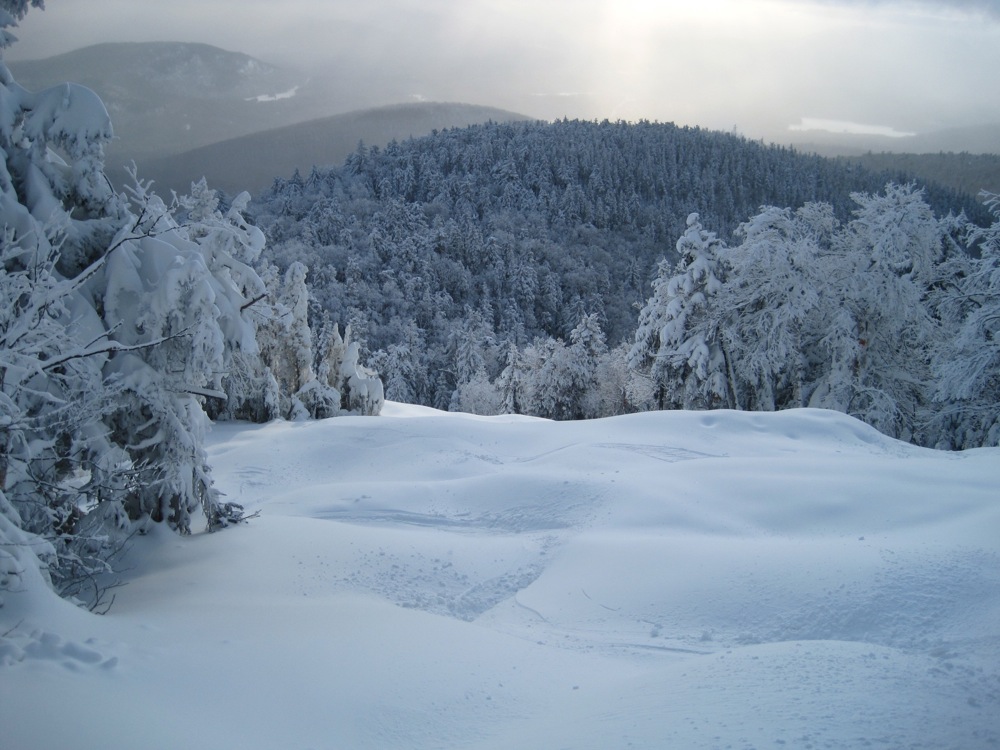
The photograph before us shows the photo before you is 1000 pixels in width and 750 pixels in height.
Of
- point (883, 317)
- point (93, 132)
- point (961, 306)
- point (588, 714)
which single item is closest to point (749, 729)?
point (588, 714)

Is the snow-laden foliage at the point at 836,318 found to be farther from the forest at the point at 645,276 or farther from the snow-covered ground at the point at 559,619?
the snow-covered ground at the point at 559,619

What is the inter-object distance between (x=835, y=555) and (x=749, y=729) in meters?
3.88

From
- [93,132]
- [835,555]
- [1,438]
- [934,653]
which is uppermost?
[93,132]

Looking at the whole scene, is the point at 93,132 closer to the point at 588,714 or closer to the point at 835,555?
the point at 588,714

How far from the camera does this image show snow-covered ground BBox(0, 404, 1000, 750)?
3.82m

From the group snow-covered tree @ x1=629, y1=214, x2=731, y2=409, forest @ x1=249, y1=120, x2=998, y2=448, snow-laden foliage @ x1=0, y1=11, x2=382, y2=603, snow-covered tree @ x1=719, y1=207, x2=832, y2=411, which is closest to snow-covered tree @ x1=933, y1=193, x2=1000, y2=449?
forest @ x1=249, y1=120, x2=998, y2=448

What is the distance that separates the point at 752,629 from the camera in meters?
5.89

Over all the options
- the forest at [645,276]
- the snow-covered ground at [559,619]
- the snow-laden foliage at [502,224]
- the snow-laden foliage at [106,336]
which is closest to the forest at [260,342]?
the snow-laden foliage at [106,336]

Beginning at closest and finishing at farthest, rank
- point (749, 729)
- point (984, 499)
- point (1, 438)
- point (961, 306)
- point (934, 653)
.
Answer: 1. point (749, 729)
2. point (934, 653)
3. point (1, 438)
4. point (984, 499)
5. point (961, 306)

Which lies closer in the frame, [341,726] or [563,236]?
[341,726]

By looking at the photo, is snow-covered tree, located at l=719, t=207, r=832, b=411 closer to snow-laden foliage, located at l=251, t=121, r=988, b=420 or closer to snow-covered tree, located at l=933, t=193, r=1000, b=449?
snow-covered tree, located at l=933, t=193, r=1000, b=449

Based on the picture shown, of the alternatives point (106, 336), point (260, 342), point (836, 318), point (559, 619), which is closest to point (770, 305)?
point (836, 318)

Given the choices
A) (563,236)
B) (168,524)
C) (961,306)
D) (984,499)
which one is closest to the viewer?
(168,524)

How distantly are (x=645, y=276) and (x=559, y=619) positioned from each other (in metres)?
123
